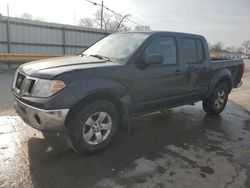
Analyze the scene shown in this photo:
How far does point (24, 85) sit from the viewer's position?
378 centimetres

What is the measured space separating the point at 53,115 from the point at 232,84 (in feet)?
16.9

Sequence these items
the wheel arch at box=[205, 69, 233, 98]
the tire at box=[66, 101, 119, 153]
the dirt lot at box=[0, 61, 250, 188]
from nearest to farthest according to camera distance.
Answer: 1. the dirt lot at box=[0, 61, 250, 188]
2. the tire at box=[66, 101, 119, 153]
3. the wheel arch at box=[205, 69, 233, 98]

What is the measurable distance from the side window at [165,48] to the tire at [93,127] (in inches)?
50.5

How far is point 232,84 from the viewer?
6926 millimetres

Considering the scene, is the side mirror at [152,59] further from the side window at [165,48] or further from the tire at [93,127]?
the tire at [93,127]

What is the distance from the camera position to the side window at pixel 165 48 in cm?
463

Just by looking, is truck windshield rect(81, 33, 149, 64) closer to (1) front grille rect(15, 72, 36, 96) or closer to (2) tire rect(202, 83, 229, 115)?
(1) front grille rect(15, 72, 36, 96)

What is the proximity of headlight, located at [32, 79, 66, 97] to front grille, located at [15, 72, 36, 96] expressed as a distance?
6.4 inches

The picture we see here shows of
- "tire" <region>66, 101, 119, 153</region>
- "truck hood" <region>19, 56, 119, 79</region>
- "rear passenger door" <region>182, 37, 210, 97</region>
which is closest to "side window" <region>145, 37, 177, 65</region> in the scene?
"rear passenger door" <region>182, 37, 210, 97</region>

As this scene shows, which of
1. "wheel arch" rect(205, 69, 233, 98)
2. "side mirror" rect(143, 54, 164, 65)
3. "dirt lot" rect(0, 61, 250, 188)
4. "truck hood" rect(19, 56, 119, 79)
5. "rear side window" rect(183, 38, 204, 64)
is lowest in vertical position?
"dirt lot" rect(0, 61, 250, 188)

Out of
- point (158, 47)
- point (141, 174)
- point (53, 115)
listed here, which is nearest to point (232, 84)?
point (158, 47)

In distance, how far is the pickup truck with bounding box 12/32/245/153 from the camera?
3.52m

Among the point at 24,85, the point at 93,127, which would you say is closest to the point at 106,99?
the point at 93,127

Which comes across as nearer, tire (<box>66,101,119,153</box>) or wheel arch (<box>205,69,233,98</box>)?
tire (<box>66,101,119,153</box>)
